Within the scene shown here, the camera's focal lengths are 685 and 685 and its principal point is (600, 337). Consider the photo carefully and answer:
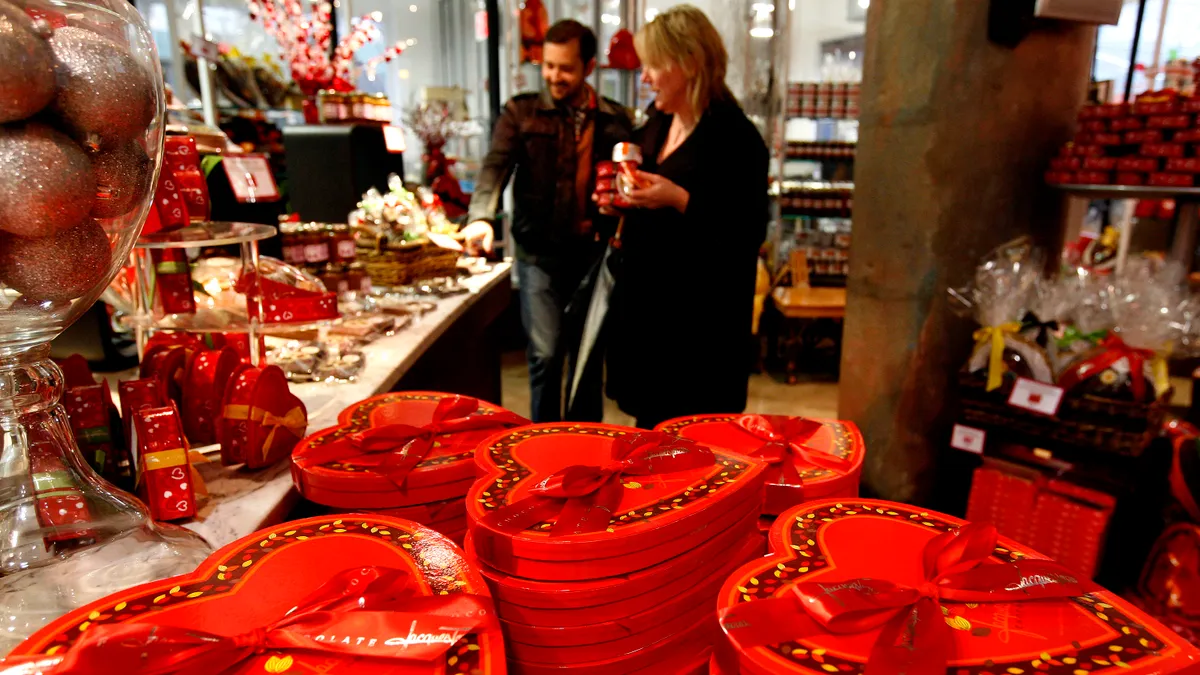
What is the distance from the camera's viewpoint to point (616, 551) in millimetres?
653

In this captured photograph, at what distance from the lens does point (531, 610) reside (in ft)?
2.19

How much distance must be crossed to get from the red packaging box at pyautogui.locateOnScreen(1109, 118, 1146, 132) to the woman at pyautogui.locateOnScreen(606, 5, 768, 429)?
1.27 meters

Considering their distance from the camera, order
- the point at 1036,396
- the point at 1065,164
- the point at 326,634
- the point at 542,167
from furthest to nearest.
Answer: the point at 542,167, the point at 1065,164, the point at 1036,396, the point at 326,634

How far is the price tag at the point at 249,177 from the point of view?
145 cm

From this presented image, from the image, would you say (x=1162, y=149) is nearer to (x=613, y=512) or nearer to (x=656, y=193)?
(x=656, y=193)

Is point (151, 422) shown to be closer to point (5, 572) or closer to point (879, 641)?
point (5, 572)

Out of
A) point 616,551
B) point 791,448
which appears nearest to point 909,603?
point 616,551

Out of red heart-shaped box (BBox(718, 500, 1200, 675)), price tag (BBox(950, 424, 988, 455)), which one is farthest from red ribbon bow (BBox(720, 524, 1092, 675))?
price tag (BBox(950, 424, 988, 455))

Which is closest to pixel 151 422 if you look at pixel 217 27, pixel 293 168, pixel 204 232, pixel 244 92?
pixel 204 232

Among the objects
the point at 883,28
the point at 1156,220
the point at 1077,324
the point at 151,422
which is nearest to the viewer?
the point at 151,422

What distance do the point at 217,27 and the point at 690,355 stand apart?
4998 mm

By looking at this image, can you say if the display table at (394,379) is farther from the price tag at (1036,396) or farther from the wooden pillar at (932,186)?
the price tag at (1036,396)

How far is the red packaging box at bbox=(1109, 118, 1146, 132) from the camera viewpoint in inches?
89.4

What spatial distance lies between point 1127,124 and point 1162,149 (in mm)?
133
